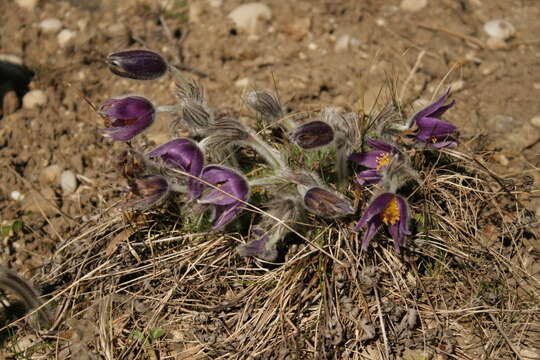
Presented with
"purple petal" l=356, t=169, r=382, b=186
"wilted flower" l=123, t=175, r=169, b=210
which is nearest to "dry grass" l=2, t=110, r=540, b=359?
"purple petal" l=356, t=169, r=382, b=186

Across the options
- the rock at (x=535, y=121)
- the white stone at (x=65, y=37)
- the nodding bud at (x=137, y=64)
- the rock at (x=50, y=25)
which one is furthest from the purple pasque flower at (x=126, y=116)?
the rock at (x=535, y=121)

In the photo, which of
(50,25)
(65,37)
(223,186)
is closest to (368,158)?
(223,186)

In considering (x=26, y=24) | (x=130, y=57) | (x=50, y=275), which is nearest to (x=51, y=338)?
(x=50, y=275)

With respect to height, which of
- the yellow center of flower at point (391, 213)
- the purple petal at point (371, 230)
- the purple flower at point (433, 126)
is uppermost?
the purple flower at point (433, 126)

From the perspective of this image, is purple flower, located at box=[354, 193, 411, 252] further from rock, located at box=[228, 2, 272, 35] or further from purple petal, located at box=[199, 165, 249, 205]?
rock, located at box=[228, 2, 272, 35]

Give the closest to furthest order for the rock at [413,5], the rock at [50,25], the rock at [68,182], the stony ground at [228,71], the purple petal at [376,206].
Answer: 1. the purple petal at [376,206]
2. the stony ground at [228,71]
3. the rock at [68,182]
4. the rock at [413,5]
5. the rock at [50,25]

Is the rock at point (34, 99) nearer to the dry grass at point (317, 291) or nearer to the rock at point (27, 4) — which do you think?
the rock at point (27, 4)
